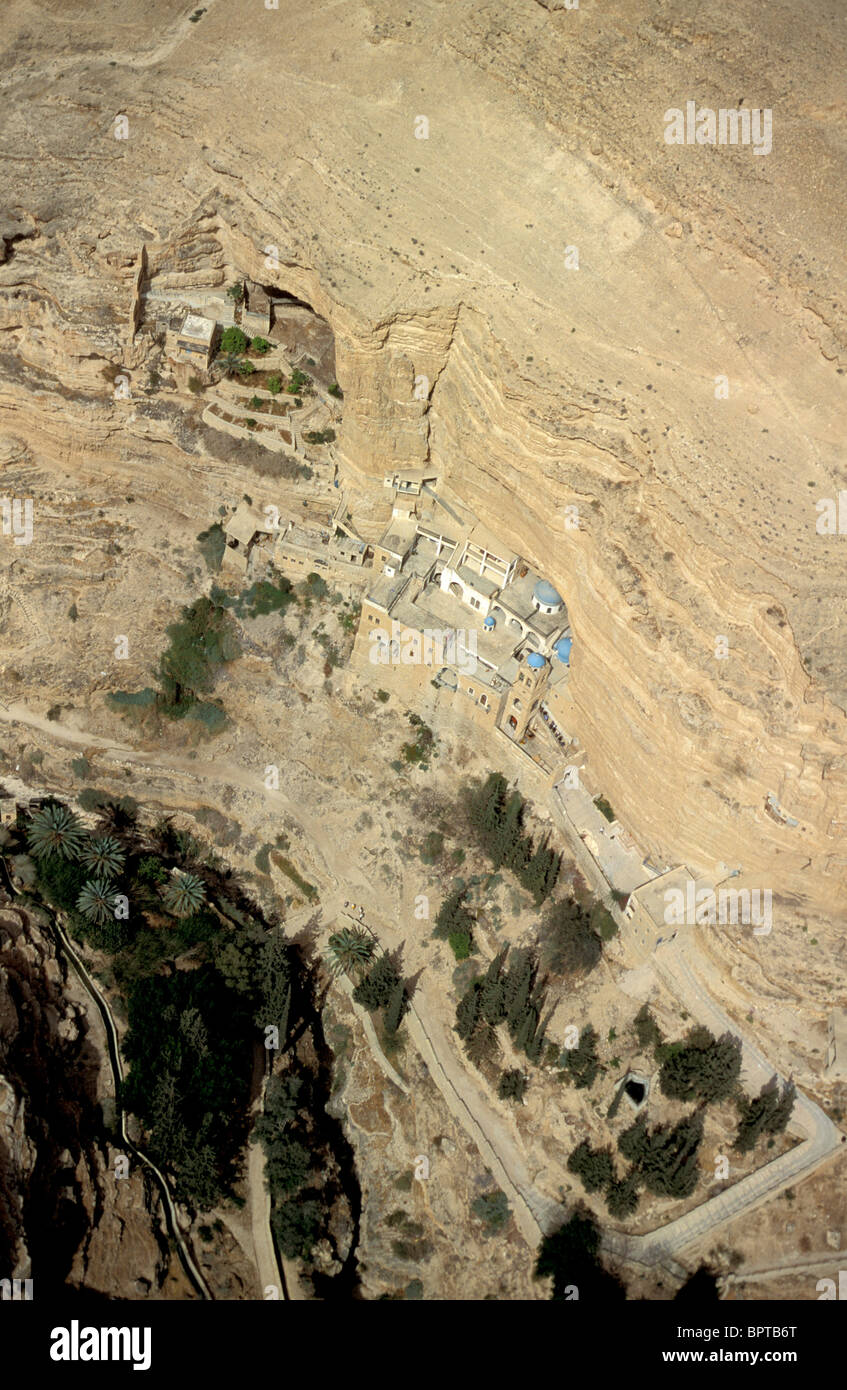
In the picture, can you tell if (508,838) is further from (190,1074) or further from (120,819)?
(120,819)

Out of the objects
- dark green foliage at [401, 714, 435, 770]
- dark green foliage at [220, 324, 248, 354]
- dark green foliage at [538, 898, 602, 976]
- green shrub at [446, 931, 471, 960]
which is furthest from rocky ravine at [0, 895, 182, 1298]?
dark green foliage at [220, 324, 248, 354]

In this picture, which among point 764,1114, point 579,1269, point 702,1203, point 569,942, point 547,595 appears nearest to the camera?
point 579,1269

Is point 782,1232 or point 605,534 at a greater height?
point 605,534

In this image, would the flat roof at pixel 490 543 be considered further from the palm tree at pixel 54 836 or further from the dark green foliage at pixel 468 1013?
the palm tree at pixel 54 836

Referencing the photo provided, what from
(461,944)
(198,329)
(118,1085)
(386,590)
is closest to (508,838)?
(461,944)

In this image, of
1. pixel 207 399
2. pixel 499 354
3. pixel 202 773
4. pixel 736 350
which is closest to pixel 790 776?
pixel 736 350
